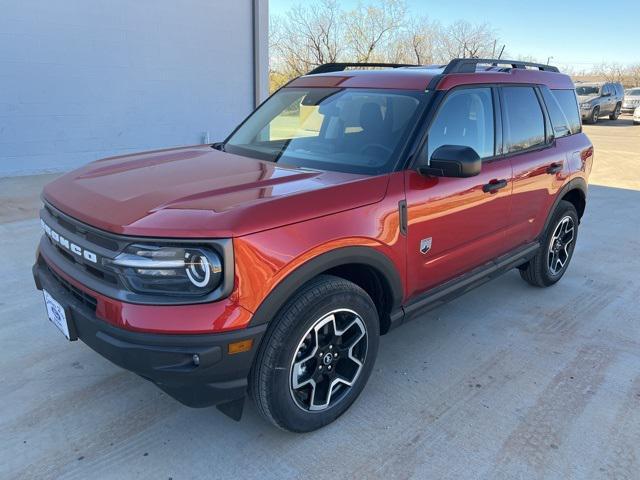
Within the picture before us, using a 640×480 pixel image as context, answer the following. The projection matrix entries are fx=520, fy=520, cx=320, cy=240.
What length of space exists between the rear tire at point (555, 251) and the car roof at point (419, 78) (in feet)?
3.87

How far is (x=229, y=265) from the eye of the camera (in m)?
2.14

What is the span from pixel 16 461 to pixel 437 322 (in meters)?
2.85

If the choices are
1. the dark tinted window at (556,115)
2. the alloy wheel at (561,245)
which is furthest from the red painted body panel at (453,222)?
the alloy wheel at (561,245)

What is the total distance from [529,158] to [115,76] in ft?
26.2

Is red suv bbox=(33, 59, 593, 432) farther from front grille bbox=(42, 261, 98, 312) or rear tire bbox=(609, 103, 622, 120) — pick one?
rear tire bbox=(609, 103, 622, 120)

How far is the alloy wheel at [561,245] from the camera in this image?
4656 millimetres

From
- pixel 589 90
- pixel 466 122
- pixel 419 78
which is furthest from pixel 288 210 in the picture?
pixel 589 90

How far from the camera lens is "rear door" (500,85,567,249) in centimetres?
381

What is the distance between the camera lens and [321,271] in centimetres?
248

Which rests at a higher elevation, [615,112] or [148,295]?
[615,112]

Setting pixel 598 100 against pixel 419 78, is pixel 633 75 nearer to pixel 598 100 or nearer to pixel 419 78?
pixel 598 100

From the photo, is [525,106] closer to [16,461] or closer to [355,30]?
[16,461]

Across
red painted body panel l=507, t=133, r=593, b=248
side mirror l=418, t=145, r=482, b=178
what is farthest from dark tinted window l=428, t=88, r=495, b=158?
red painted body panel l=507, t=133, r=593, b=248

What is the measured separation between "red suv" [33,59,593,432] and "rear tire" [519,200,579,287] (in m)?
0.38
